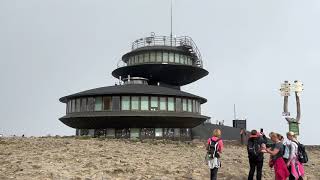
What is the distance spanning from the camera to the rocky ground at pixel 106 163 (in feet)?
52.1

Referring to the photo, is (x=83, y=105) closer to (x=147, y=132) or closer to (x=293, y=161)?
(x=147, y=132)

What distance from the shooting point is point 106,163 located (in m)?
17.8

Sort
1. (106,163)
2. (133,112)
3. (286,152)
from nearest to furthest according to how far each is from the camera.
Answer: (286,152), (106,163), (133,112)

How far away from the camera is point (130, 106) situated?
3941 cm

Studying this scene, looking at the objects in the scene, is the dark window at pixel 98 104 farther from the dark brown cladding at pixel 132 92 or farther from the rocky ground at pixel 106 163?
the rocky ground at pixel 106 163

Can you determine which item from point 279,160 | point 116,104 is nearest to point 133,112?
point 116,104

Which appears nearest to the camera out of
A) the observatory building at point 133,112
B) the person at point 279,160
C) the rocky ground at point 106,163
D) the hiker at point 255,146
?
the person at point 279,160

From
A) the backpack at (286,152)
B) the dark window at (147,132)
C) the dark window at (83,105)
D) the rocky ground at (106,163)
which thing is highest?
the dark window at (83,105)

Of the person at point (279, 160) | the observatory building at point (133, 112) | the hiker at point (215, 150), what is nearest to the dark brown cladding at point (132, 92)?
the observatory building at point (133, 112)

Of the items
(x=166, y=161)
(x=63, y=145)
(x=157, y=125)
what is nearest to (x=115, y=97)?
(x=157, y=125)

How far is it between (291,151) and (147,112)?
2613 centimetres

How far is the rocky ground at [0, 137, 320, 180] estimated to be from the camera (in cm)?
1587

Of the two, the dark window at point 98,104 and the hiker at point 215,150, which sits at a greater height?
the dark window at point 98,104

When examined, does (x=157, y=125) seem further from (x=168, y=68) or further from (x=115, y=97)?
(x=168, y=68)
